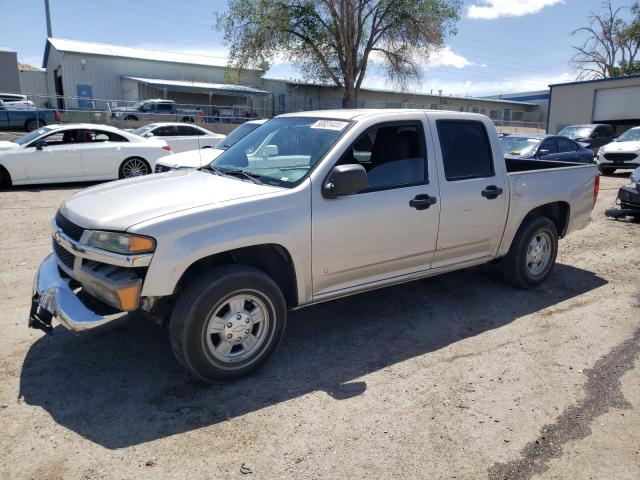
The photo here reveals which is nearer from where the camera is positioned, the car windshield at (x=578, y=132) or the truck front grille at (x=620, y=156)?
the truck front grille at (x=620, y=156)

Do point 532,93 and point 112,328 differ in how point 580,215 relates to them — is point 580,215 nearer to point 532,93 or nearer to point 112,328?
point 112,328

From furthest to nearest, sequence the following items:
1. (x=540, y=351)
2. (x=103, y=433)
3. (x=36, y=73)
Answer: (x=36, y=73), (x=540, y=351), (x=103, y=433)

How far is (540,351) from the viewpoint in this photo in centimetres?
423

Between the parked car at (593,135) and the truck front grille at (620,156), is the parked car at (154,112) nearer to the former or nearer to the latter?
the parked car at (593,135)

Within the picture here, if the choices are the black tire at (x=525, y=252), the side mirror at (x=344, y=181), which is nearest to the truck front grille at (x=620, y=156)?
the black tire at (x=525, y=252)

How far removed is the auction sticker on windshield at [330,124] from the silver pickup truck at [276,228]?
0.06 feet

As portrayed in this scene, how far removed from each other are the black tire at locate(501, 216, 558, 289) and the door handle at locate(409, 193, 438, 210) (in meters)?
1.57

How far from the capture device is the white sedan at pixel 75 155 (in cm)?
1121

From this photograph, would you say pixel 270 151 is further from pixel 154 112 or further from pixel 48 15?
pixel 48 15

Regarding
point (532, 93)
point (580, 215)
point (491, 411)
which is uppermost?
point (532, 93)

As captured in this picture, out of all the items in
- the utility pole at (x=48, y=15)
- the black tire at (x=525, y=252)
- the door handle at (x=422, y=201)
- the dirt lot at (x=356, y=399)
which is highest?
the utility pole at (x=48, y=15)

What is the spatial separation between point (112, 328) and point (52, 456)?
5.66 feet

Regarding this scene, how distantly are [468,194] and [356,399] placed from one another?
2.26 meters

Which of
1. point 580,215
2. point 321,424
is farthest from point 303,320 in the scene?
point 580,215
